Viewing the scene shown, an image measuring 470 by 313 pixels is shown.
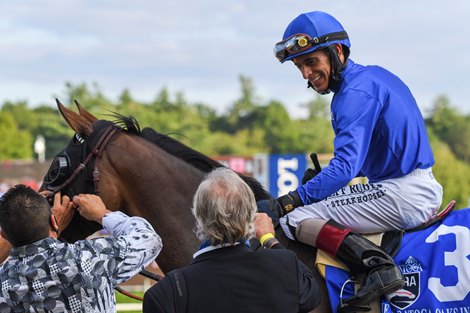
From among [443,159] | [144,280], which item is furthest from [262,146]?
[144,280]

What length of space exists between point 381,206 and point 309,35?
1107 millimetres

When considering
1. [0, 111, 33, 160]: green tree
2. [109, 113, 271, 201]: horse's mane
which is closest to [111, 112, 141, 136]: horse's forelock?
[109, 113, 271, 201]: horse's mane

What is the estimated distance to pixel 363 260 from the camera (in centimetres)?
404

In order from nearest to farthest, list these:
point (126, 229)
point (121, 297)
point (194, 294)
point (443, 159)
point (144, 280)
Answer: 1. point (194, 294)
2. point (126, 229)
3. point (121, 297)
4. point (144, 280)
5. point (443, 159)

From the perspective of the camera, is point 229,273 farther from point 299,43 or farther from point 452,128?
point 452,128

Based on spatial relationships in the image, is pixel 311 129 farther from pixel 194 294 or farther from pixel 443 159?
pixel 194 294

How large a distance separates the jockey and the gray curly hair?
130cm

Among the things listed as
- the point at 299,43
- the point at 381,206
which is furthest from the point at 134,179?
the point at 381,206

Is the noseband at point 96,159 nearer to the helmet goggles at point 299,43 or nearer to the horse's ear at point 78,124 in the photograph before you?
the horse's ear at point 78,124

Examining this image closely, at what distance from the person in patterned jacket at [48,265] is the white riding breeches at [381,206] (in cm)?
152

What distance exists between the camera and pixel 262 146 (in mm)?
88250

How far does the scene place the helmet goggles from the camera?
4.37 meters

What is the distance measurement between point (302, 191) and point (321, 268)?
0.45 m

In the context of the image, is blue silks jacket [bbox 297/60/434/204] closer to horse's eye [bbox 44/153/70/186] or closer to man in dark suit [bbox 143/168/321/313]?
man in dark suit [bbox 143/168/321/313]
